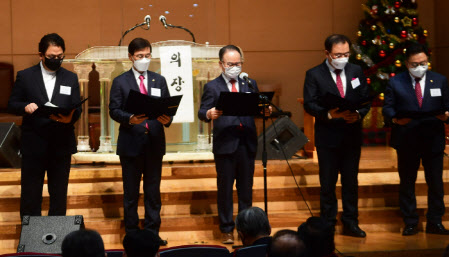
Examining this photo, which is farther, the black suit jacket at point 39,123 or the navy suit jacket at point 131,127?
the navy suit jacket at point 131,127

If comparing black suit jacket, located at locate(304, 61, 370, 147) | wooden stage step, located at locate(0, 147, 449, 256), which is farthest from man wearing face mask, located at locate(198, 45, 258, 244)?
black suit jacket, located at locate(304, 61, 370, 147)

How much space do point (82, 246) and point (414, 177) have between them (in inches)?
142

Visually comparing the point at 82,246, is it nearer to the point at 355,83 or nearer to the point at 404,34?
the point at 355,83

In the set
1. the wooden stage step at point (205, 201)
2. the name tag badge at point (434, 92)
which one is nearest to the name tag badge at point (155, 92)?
the wooden stage step at point (205, 201)

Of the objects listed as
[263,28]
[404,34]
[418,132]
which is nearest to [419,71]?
[418,132]

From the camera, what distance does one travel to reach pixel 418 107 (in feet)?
17.7

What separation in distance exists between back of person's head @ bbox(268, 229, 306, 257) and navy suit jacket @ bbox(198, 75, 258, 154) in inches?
102

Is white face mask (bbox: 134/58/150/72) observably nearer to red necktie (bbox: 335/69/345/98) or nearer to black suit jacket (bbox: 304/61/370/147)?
black suit jacket (bbox: 304/61/370/147)

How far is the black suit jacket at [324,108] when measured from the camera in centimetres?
529

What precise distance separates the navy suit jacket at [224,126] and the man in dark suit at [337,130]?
0.51 m

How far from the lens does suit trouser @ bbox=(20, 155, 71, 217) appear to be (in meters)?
4.91

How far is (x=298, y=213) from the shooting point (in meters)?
5.84

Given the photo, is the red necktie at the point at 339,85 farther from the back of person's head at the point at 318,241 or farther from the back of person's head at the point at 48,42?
the back of person's head at the point at 318,241

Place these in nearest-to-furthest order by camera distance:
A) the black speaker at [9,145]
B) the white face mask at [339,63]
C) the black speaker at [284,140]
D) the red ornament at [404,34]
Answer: the white face mask at [339,63], the black speaker at [9,145], the black speaker at [284,140], the red ornament at [404,34]
